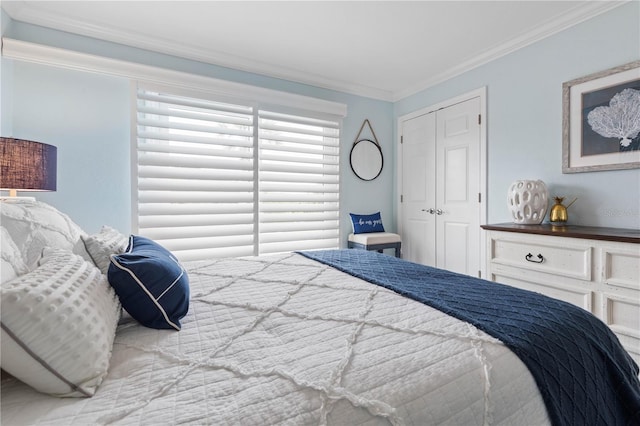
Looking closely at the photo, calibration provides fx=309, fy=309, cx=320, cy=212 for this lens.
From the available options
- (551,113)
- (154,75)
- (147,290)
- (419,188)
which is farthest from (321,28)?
(147,290)

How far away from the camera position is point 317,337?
3.04 ft

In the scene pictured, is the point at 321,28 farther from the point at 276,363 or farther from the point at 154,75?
the point at 276,363

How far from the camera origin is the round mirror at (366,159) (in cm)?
405

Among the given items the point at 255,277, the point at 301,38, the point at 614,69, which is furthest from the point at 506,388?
the point at 301,38

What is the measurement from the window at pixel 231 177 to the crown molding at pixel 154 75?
0.11 meters

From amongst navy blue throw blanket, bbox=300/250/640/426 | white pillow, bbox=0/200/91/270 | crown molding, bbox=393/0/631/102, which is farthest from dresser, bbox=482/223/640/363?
white pillow, bbox=0/200/91/270

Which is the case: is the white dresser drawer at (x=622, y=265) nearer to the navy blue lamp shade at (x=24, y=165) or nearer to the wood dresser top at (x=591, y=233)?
the wood dresser top at (x=591, y=233)

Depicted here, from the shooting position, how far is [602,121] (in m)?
2.30

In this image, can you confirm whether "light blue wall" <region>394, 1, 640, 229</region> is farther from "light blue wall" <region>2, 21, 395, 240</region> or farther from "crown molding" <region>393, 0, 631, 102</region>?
"light blue wall" <region>2, 21, 395, 240</region>

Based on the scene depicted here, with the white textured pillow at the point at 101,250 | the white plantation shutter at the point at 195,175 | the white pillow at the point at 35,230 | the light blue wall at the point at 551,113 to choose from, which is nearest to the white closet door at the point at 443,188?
the light blue wall at the point at 551,113

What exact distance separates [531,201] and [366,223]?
6.08 feet

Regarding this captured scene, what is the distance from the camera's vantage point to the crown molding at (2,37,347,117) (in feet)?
7.86

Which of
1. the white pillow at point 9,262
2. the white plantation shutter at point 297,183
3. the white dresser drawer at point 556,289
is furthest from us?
the white plantation shutter at point 297,183

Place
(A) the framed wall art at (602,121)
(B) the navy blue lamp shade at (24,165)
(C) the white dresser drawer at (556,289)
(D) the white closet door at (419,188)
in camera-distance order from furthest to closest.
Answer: (D) the white closet door at (419,188), (A) the framed wall art at (602,121), (C) the white dresser drawer at (556,289), (B) the navy blue lamp shade at (24,165)
